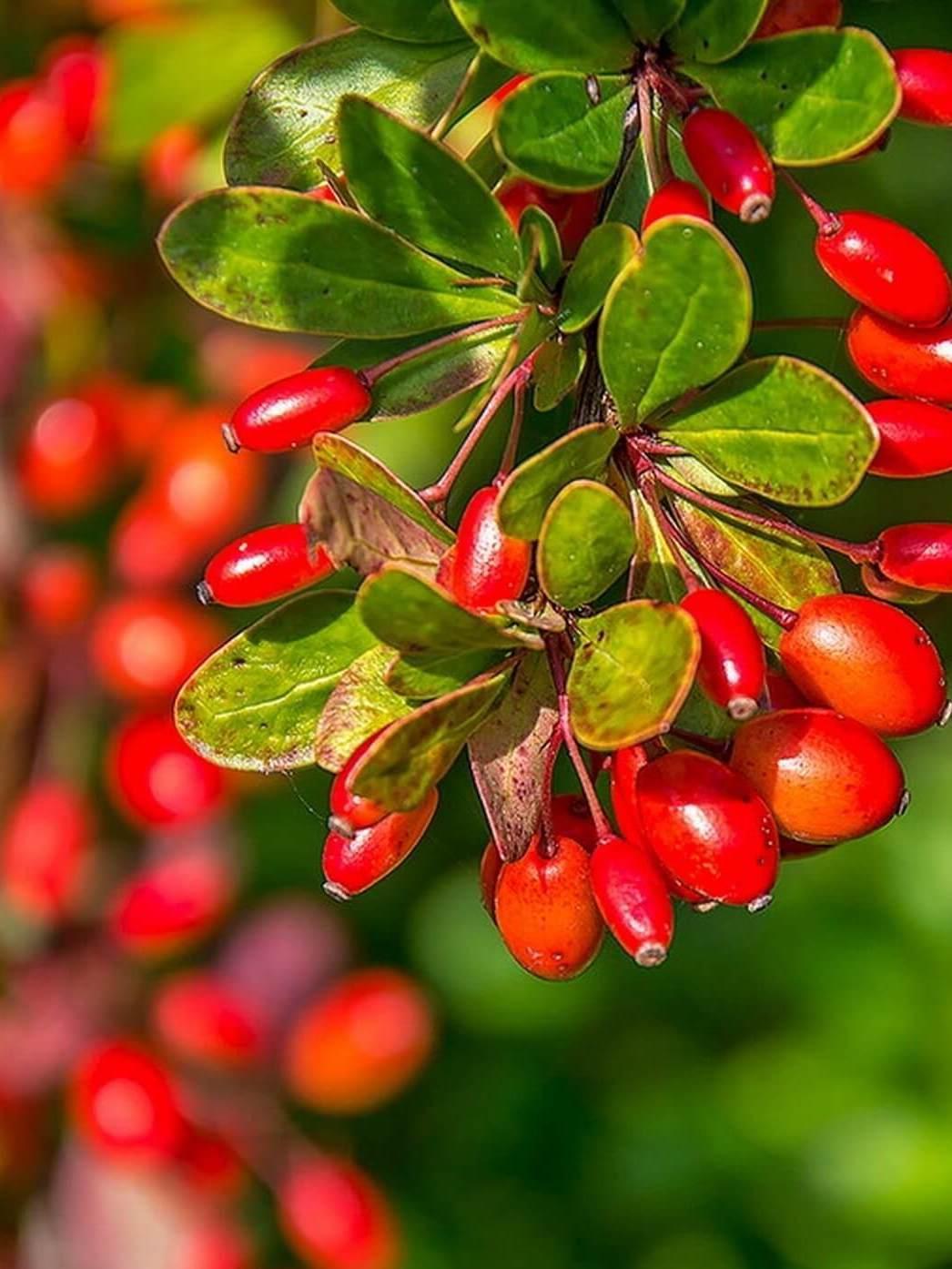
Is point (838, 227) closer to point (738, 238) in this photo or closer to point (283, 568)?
point (283, 568)

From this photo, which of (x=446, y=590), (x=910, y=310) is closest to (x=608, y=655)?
(x=446, y=590)

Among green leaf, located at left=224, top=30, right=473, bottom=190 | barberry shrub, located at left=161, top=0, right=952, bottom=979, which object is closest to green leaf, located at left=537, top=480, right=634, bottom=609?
barberry shrub, located at left=161, top=0, right=952, bottom=979

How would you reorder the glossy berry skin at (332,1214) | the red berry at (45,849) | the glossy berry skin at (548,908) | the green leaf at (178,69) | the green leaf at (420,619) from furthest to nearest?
the glossy berry skin at (332,1214) < the red berry at (45,849) < the green leaf at (178,69) < the glossy berry skin at (548,908) < the green leaf at (420,619)

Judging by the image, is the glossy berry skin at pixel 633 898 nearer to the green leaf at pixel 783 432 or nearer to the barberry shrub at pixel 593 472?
the barberry shrub at pixel 593 472

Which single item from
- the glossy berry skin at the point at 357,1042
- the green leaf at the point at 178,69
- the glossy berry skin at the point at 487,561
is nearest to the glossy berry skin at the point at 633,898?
the glossy berry skin at the point at 487,561

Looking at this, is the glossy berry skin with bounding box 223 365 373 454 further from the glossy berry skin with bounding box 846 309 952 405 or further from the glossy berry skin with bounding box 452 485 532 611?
the glossy berry skin with bounding box 846 309 952 405

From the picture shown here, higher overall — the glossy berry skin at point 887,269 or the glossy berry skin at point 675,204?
the glossy berry skin at point 675,204
